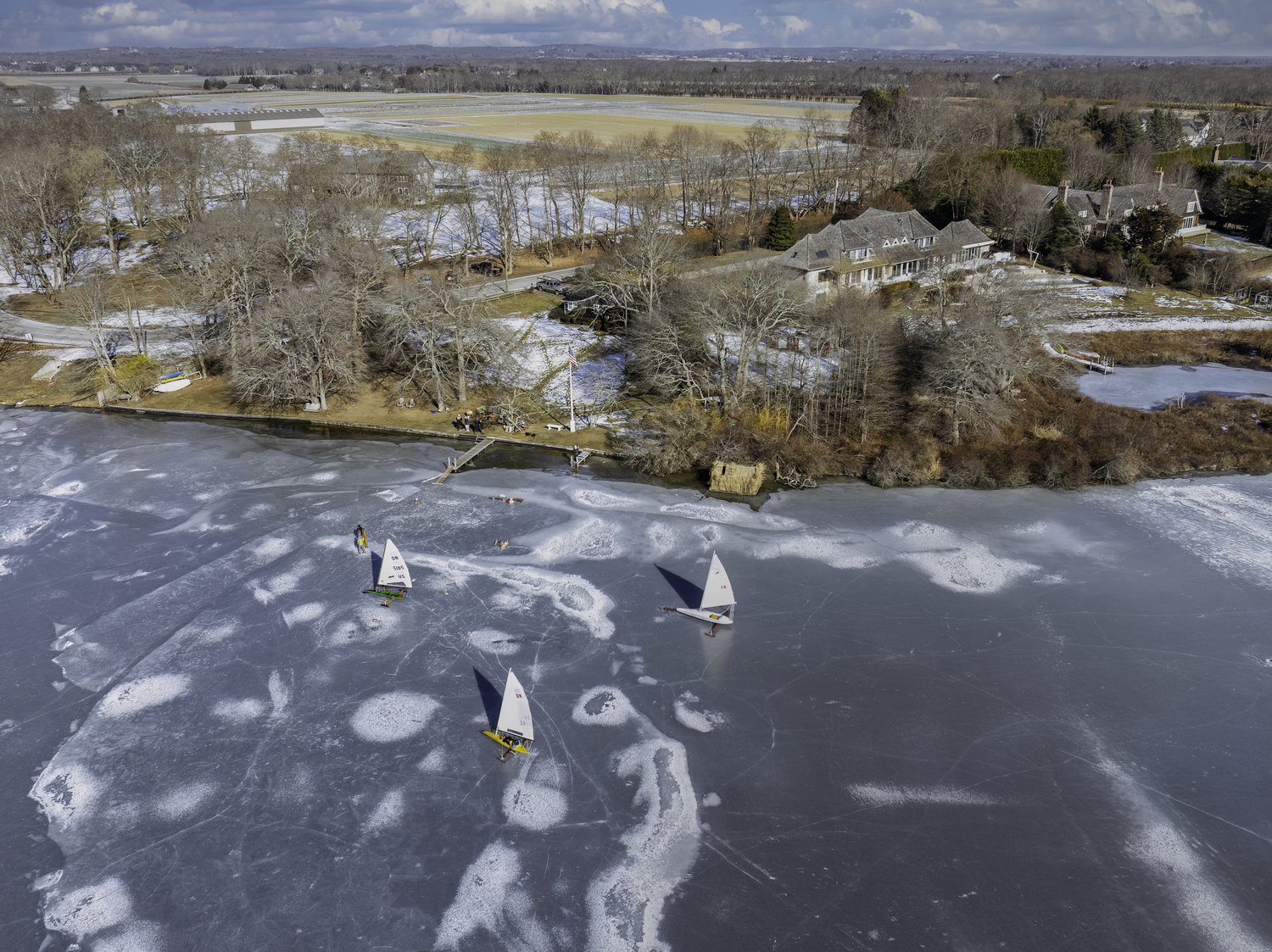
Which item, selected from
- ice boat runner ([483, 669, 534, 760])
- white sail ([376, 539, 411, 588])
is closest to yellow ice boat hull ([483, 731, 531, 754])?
ice boat runner ([483, 669, 534, 760])

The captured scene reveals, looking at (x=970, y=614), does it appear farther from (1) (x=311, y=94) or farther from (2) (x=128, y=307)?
(1) (x=311, y=94)

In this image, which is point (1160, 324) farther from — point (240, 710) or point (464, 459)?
point (240, 710)

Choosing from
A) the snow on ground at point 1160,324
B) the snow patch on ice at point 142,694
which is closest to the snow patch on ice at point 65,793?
the snow patch on ice at point 142,694

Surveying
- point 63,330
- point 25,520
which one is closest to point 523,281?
point 63,330

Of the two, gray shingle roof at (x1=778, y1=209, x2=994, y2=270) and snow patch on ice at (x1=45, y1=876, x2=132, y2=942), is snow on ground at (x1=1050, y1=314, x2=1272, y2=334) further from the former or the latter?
snow patch on ice at (x1=45, y1=876, x2=132, y2=942)

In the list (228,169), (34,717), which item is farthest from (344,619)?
(228,169)

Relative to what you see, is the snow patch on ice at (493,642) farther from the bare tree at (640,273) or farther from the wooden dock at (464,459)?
the bare tree at (640,273)
